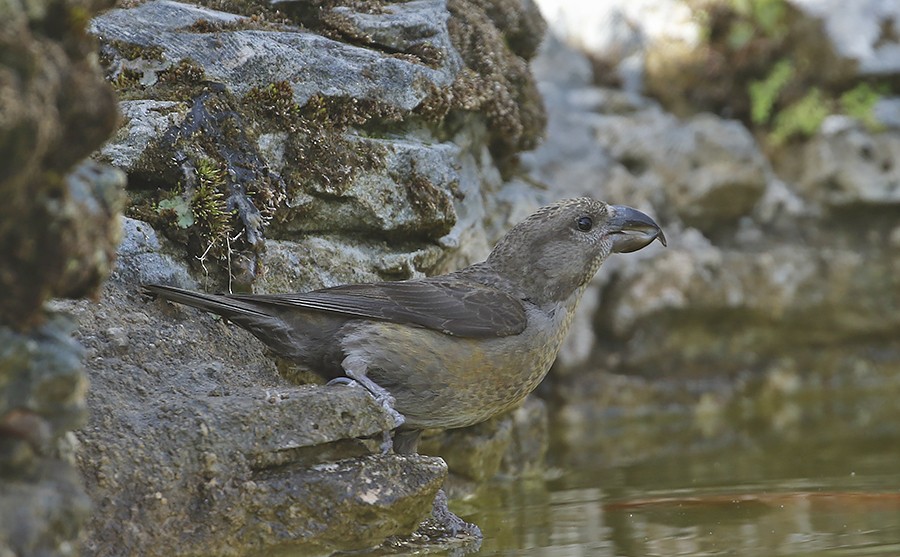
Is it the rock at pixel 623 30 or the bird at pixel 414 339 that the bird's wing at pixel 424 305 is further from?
the rock at pixel 623 30

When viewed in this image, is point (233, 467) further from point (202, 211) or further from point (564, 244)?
point (564, 244)

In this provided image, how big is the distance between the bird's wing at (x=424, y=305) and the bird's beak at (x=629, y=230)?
987 mm

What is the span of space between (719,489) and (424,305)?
2.58m

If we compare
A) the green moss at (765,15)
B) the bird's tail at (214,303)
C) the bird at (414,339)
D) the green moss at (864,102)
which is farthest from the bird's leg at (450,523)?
the green moss at (765,15)

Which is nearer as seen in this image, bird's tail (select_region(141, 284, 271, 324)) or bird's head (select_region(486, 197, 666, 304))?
bird's tail (select_region(141, 284, 271, 324))

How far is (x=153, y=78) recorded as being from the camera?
6078mm

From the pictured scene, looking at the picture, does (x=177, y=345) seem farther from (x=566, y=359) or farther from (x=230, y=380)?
(x=566, y=359)

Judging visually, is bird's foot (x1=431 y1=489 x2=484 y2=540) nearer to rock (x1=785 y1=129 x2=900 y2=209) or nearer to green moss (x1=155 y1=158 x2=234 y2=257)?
green moss (x1=155 y1=158 x2=234 y2=257)

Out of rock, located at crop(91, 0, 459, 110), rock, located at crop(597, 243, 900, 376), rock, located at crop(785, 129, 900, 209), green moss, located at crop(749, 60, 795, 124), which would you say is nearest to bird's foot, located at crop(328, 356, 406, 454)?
rock, located at crop(91, 0, 459, 110)

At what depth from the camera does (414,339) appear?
5.48m

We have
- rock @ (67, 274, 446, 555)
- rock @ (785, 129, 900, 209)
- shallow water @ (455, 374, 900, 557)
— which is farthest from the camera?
rock @ (785, 129, 900, 209)

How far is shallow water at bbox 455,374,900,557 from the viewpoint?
16.5 ft

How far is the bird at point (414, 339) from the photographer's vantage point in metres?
5.39

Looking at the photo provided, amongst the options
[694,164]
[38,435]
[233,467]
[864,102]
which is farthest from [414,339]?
[864,102]
